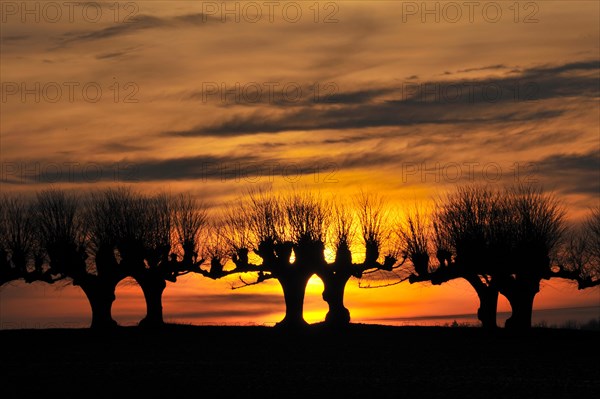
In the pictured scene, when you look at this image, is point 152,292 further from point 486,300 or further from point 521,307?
point 521,307

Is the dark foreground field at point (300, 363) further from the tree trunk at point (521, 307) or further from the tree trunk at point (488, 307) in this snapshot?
the tree trunk at point (488, 307)

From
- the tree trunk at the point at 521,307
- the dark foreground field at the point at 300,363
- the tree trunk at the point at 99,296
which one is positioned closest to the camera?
the dark foreground field at the point at 300,363

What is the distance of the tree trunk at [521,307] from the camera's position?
6944cm

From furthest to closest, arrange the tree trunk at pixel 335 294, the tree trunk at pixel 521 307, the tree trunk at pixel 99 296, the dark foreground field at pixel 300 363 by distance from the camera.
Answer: the tree trunk at pixel 99 296 < the tree trunk at pixel 335 294 < the tree trunk at pixel 521 307 < the dark foreground field at pixel 300 363

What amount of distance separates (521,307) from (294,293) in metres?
16.4

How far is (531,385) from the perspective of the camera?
37.1m

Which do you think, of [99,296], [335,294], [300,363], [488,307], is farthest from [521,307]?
[99,296]

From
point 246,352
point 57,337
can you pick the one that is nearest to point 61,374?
point 246,352

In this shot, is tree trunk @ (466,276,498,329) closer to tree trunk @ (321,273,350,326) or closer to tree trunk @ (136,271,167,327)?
tree trunk @ (321,273,350,326)

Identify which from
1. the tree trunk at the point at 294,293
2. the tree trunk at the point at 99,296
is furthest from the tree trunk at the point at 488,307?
the tree trunk at the point at 99,296

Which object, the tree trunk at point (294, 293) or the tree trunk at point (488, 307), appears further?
the tree trunk at point (488, 307)

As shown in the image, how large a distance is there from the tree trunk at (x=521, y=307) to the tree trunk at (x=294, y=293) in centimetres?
1471

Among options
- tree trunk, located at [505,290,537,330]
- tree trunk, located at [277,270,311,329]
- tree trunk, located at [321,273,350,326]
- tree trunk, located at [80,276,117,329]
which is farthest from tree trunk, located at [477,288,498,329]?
tree trunk, located at [80,276,117,329]

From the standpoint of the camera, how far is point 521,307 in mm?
70000
